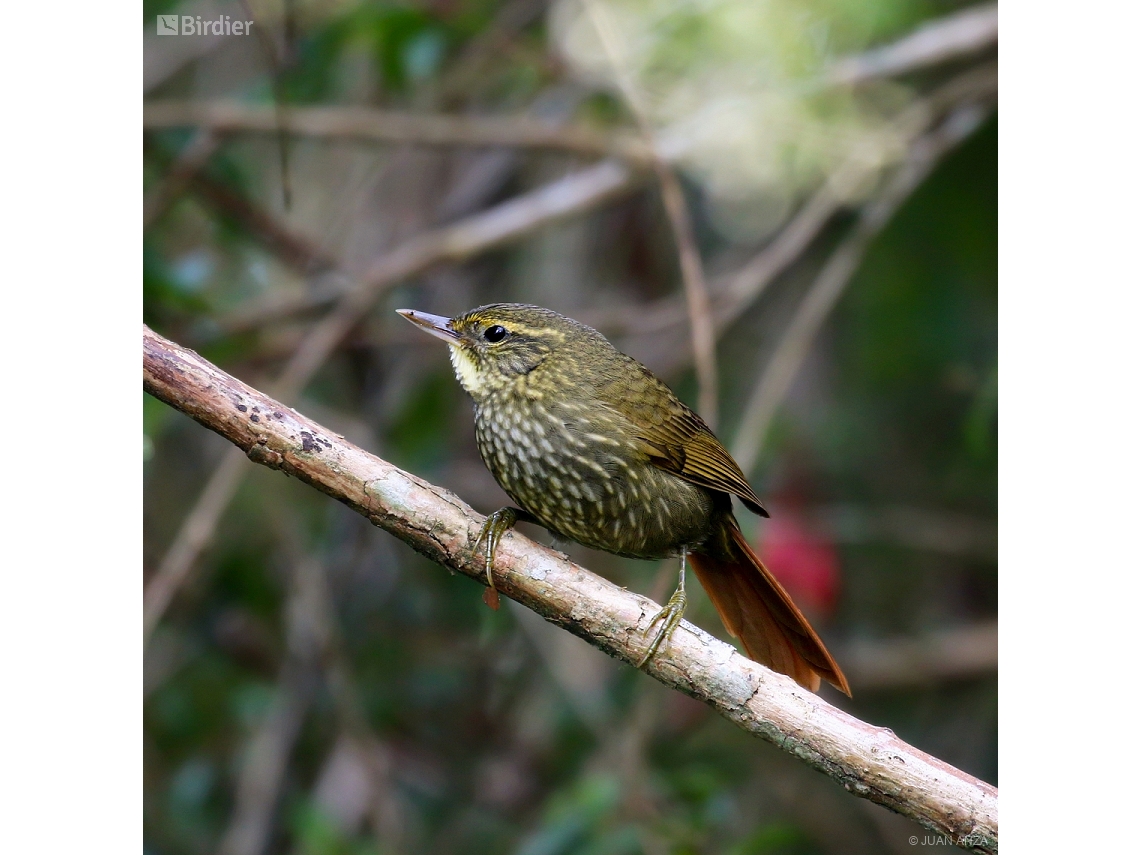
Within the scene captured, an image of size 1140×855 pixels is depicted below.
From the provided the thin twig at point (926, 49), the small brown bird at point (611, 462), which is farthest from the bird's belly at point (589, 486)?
the thin twig at point (926, 49)

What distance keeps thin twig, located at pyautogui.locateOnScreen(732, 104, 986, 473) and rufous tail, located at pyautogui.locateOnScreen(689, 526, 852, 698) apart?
721 millimetres

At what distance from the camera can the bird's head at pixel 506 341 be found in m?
2.68

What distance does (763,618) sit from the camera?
2.66 metres

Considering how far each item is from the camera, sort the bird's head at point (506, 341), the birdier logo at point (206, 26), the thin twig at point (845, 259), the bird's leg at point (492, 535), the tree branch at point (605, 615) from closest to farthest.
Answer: the tree branch at point (605, 615)
the bird's leg at point (492, 535)
the bird's head at point (506, 341)
the birdier logo at point (206, 26)
the thin twig at point (845, 259)

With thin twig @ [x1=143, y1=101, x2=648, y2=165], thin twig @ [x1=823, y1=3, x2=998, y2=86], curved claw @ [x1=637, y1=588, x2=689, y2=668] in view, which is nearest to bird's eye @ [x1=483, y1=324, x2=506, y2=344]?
curved claw @ [x1=637, y1=588, x2=689, y2=668]

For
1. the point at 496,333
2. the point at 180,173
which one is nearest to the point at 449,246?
the point at 180,173

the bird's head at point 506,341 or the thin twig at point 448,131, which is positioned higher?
the thin twig at point 448,131

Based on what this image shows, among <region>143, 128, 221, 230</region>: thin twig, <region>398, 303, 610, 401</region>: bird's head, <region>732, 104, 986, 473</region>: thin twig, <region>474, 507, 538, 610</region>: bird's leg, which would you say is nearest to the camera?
<region>474, 507, 538, 610</region>: bird's leg

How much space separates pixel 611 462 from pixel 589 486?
73mm

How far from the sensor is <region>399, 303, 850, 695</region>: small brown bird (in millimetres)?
2527

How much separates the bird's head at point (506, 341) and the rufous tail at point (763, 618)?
1.94 feet

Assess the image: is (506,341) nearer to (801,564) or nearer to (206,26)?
(206,26)

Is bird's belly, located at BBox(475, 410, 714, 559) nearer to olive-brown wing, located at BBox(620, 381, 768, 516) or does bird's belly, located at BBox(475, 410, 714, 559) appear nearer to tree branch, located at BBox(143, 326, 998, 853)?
olive-brown wing, located at BBox(620, 381, 768, 516)

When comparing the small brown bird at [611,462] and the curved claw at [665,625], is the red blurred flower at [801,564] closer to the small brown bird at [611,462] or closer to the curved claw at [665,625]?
the small brown bird at [611,462]
